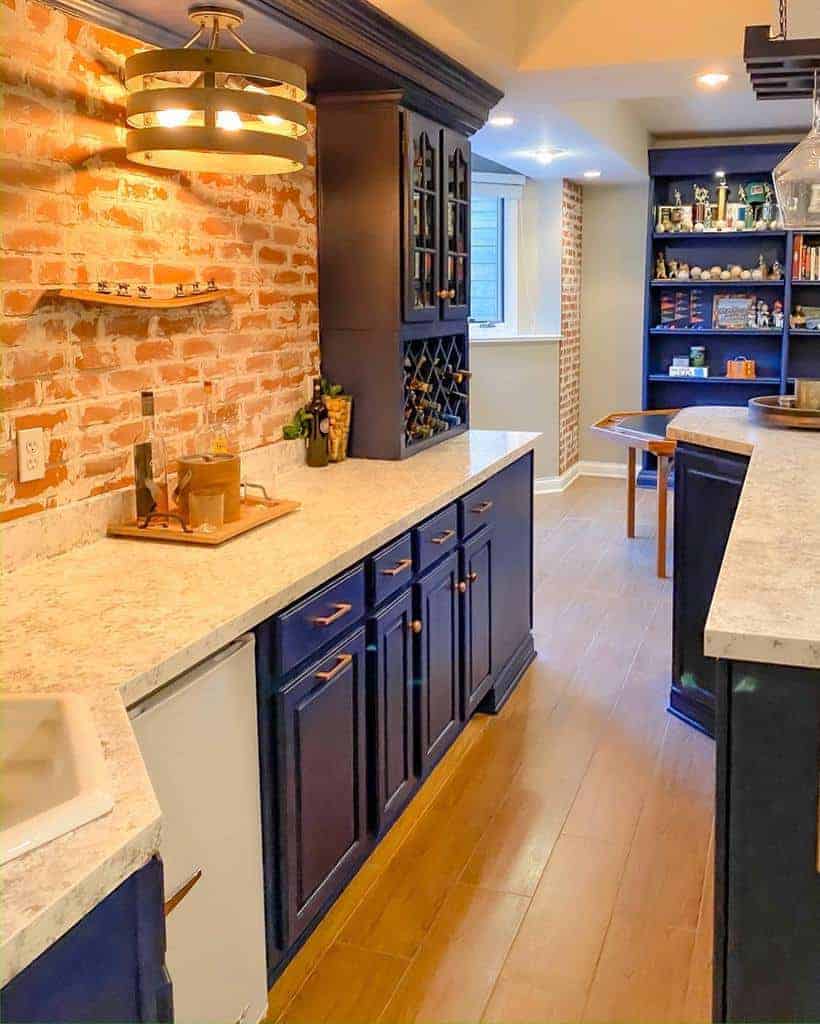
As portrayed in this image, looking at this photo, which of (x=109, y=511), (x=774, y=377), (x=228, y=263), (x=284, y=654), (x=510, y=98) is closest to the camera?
(x=284, y=654)

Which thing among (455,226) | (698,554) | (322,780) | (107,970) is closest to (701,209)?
(455,226)

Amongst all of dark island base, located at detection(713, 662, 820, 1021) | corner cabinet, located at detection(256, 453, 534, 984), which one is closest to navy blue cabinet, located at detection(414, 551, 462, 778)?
corner cabinet, located at detection(256, 453, 534, 984)

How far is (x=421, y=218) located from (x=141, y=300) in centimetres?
147

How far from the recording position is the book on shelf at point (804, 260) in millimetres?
7422

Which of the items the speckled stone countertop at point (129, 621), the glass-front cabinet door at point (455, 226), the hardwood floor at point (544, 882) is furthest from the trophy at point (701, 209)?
the speckled stone countertop at point (129, 621)

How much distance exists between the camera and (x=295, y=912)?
2309 millimetres

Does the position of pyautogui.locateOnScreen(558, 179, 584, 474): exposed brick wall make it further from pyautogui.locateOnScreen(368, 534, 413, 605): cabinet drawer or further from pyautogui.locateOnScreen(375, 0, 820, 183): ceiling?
pyautogui.locateOnScreen(368, 534, 413, 605): cabinet drawer

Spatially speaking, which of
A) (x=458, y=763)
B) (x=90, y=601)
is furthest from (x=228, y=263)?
(x=458, y=763)

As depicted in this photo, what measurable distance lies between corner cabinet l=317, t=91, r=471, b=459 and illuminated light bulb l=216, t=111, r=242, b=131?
48.9 inches

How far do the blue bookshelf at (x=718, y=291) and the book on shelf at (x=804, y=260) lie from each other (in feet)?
0.13

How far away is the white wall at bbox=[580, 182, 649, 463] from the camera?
8070 mm

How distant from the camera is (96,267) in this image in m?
2.50

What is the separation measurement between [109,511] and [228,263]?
36.2 inches

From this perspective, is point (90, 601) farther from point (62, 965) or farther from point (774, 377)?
point (774, 377)
